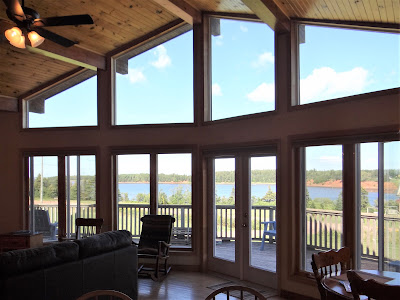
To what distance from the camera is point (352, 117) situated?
421 centimetres

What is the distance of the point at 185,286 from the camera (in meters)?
5.38

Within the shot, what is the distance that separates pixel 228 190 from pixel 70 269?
3.12m

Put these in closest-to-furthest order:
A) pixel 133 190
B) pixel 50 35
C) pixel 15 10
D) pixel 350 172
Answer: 1. pixel 15 10
2. pixel 50 35
3. pixel 350 172
4. pixel 133 190

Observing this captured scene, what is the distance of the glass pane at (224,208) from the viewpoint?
19.6 feet

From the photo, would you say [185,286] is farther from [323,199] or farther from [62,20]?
[62,20]

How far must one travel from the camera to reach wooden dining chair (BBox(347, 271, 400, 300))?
6.67ft

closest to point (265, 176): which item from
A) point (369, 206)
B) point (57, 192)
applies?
point (369, 206)

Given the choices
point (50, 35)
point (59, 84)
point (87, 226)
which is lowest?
point (87, 226)

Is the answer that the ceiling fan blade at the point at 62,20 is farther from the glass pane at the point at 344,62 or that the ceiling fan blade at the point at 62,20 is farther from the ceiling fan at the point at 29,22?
the glass pane at the point at 344,62

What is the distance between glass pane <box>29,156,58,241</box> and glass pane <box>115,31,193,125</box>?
5.70ft

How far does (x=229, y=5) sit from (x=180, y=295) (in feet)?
14.2

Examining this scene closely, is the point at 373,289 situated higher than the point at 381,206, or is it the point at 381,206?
the point at 381,206

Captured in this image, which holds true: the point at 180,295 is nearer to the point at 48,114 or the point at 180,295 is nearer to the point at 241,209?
the point at 241,209

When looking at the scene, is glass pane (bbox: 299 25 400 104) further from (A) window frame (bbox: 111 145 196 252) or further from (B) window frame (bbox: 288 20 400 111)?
(A) window frame (bbox: 111 145 196 252)
